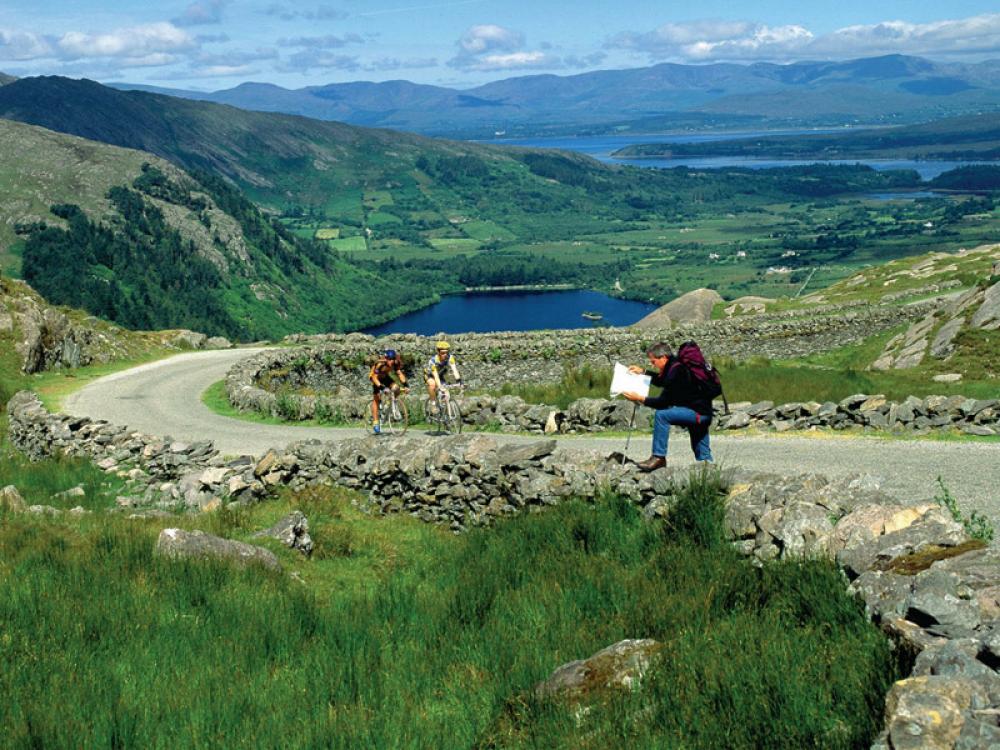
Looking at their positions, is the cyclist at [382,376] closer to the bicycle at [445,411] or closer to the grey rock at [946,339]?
the bicycle at [445,411]

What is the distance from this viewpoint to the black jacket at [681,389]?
13.6 m

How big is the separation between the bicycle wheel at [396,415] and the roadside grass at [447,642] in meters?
12.6

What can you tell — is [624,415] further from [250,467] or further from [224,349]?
[224,349]

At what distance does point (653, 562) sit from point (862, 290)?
65.3m

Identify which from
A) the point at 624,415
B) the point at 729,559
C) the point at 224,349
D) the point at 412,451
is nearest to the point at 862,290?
the point at 224,349

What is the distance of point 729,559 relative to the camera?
990 centimetres

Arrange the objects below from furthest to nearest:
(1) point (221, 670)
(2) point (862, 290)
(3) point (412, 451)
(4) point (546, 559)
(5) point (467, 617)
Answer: (2) point (862, 290) → (3) point (412, 451) → (4) point (546, 559) → (5) point (467, 617) → (1) point (221, 670)

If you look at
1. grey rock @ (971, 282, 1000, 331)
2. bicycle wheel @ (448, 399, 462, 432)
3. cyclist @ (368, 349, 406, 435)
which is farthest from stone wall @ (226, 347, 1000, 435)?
grey rock @ (971, 282, 1000, 331)

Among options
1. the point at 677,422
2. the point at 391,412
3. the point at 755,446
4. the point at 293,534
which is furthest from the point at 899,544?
the point at 391,412

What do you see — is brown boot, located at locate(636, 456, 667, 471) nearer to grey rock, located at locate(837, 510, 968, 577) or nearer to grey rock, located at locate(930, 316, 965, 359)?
grey rock, located at locate(837, 510, 968, 577)

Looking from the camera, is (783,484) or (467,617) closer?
(467,617)

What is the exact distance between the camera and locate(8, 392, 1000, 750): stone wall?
5.60 metres

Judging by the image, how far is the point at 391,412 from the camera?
25.9 m

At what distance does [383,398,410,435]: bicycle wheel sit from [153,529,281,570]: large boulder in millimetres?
13267
